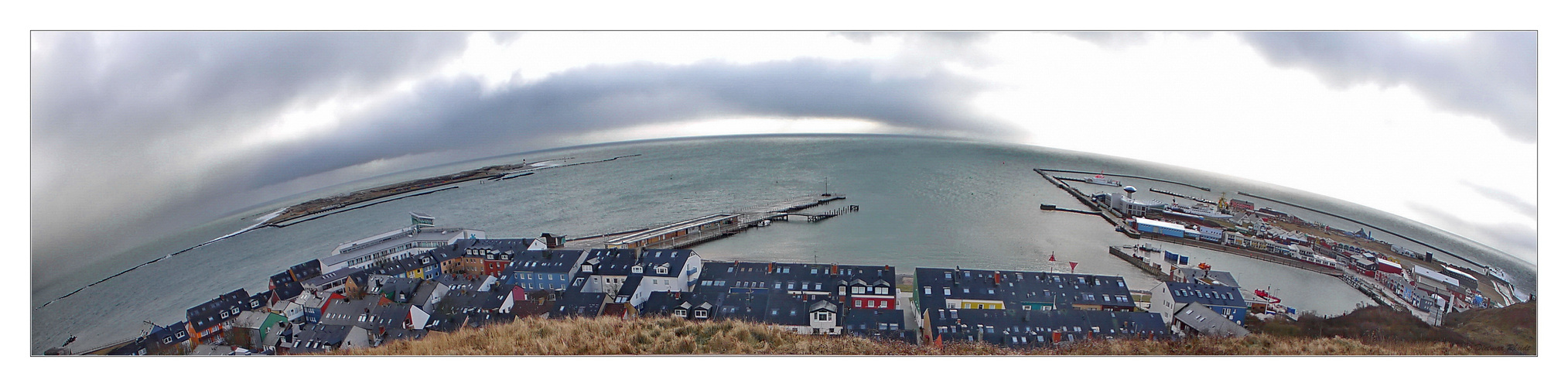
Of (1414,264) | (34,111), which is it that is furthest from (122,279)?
(1414,264)

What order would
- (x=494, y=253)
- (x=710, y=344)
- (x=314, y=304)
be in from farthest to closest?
(x=494, y=253) < (x=314, y=304) < (x=710, y=344)

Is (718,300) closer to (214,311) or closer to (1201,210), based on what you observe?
→ (214,311)

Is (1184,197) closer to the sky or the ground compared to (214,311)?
closer to the sky

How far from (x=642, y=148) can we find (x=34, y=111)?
2871cm

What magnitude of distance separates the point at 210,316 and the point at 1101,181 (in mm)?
29623

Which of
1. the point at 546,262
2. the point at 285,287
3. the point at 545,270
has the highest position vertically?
the point at 546,262

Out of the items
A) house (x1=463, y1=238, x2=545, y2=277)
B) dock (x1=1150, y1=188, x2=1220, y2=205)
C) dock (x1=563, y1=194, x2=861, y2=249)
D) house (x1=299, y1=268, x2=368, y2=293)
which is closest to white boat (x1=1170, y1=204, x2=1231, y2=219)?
dock (x1=1150, y1=188, x2=1220, y2=205)

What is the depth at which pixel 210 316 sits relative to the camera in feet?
23.6

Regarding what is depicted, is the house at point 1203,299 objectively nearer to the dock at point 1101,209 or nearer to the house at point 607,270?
the house at point 607,270

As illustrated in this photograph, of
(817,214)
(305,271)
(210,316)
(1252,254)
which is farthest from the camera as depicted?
(817,214)

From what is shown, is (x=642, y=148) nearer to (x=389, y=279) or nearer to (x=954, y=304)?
(x=389, y=279)

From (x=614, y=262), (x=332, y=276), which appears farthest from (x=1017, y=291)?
(x=332, y=276)

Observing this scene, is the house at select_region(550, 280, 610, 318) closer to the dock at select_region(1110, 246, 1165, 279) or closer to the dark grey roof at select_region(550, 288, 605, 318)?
the dark grey roof at select_region(550, 288, 605, 318)

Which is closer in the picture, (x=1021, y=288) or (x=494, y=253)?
(x=1021, y=288)
